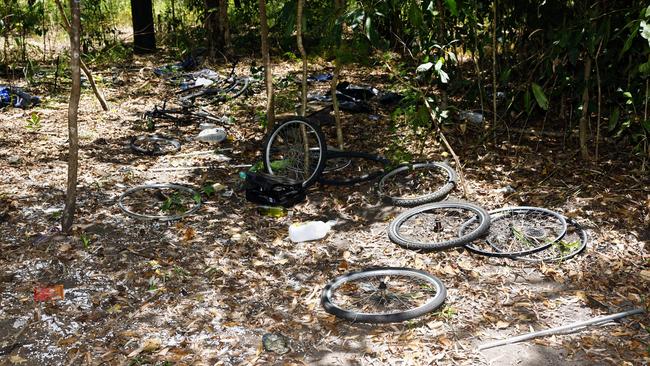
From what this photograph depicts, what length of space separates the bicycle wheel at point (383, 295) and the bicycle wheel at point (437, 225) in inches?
17.3

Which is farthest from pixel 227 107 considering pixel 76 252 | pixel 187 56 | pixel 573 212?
pixel 573 212

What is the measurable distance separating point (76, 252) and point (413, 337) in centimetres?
238

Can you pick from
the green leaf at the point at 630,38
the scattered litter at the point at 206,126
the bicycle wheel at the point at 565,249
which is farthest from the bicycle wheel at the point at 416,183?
the scattered litter at the point at 206,126

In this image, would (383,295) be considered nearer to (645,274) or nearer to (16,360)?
(645,274)

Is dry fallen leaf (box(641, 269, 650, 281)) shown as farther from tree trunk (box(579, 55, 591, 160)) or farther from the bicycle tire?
the bicycle tire

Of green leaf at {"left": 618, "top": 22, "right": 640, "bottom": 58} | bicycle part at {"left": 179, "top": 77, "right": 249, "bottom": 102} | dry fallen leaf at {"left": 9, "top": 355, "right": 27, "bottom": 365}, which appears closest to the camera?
dry fallen leaf at {"left": 9, "top": 355, "right": 27, "bottom": 365}

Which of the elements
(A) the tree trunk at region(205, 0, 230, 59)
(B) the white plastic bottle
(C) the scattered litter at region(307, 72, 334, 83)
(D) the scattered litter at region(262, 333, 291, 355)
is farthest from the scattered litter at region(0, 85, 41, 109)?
(D) the scattered litter at region(262, 333, 291, 355)

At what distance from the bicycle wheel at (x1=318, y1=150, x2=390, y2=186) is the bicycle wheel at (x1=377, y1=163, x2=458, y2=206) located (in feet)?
0.53

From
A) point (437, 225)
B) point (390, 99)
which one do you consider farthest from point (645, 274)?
point (390, 99)

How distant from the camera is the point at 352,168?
607 cm

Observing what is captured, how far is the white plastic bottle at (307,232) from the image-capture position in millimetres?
4801

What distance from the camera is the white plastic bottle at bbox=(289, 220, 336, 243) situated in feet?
Answer: 15.8

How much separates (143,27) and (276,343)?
8.81 meters

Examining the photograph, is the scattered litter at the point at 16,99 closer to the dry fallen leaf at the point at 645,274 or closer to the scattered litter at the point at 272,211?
the scattered litter at the point at 272,211
